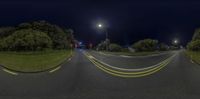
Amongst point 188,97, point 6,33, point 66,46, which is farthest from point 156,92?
point 66,46

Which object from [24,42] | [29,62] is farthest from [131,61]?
[24,42]

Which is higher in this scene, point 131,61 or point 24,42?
point 24,42

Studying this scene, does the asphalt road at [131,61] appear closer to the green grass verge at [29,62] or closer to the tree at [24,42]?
the green grass verge at [29,62]

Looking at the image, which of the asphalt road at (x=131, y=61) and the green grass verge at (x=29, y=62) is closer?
the green grass verge at (x=29, y=62)

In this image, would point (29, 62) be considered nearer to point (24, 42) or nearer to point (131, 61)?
point (131, 61)

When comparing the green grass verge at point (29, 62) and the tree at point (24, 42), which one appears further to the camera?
the tree at point (24, 42)

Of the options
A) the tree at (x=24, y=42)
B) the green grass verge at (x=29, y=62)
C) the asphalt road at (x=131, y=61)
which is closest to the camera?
the green grass verge at (x=29, y=62)

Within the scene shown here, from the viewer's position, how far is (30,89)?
13.3 m

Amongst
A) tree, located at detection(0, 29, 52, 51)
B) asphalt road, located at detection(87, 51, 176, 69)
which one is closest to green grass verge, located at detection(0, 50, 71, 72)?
asphalt road, located at detection(87, 51, 176, 69)

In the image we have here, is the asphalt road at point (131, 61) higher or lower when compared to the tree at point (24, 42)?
lower

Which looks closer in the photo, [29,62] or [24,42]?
[29,62]

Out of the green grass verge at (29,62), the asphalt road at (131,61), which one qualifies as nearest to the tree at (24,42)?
the green grass verge at (29,62)

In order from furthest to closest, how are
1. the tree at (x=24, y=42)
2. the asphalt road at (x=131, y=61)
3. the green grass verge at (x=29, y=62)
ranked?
the tree at (x=24, y=42), the asphalt road at (x=131, y=61), the green grass verge at (x=29, y=62)

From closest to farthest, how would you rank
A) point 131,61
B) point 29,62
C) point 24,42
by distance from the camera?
point 29,62 < point 131,61 < point 24,42
